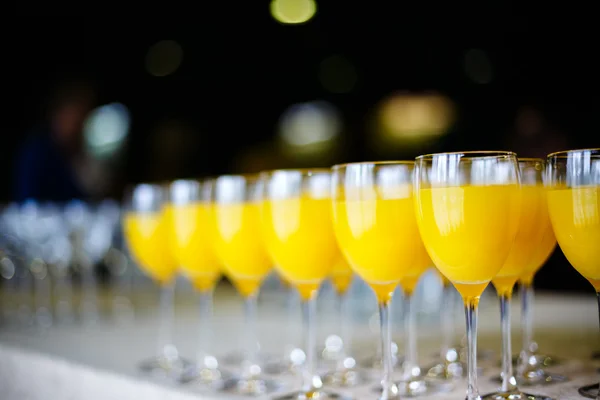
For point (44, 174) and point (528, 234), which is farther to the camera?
point (44, 174)

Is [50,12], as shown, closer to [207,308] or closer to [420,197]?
[207,308]

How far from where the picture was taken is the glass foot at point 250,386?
84 cm

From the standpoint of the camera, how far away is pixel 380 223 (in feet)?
2.45

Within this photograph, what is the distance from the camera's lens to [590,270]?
0.66 m

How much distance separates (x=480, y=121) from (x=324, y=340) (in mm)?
2495

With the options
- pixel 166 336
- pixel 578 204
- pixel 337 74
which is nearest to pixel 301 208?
pixel 578 204

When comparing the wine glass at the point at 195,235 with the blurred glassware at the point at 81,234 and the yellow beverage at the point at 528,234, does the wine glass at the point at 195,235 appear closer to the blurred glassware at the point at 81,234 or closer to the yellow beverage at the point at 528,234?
the yellow beverage at the point at 528,234

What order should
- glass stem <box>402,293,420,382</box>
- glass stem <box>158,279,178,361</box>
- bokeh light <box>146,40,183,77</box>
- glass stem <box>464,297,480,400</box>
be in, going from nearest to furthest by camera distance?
1. glass stem <box>464,297,480,400</box>
2. glass stem <box>402,293,420,382</box>
3. glass stem <box>158,279,178,361</box>
4. bokeh light <box>146,40,183,77</box>

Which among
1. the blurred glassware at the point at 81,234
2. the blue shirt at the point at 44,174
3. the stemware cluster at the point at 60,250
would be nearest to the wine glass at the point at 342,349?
the stemware cluster at the point at 60,250

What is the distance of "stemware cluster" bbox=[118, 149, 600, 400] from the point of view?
66cm

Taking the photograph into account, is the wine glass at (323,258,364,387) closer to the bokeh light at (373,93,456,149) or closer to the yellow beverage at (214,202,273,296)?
the yellow beverage at (214,202,273,296)

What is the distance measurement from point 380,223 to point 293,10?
311 cm

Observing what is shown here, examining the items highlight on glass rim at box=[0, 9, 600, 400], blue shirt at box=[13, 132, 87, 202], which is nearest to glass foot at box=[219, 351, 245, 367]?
A: highlight on glass rim at box=[0, 9, 600, 400]

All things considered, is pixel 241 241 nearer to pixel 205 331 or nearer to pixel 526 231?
pixel 205 331
